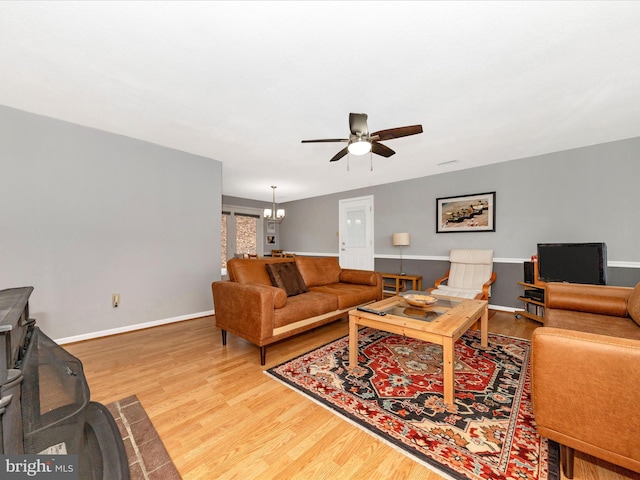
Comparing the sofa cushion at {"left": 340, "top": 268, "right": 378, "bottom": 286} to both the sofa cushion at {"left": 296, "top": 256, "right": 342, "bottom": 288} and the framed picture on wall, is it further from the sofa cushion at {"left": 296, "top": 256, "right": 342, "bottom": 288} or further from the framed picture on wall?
the framed picture on wall

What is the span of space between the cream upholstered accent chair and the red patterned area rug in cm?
131

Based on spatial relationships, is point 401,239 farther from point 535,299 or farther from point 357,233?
point 535,299

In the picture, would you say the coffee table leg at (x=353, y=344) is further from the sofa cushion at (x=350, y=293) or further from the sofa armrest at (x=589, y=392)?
the sofa armrest at (x=589, y=392)

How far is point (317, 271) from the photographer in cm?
357

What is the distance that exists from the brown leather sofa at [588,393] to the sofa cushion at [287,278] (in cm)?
216

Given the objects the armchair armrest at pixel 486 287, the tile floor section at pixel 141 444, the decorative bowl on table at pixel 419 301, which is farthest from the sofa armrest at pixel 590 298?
the tile floor section at pixel 141 444

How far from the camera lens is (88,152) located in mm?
2795

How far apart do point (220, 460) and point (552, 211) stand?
4.64 metres

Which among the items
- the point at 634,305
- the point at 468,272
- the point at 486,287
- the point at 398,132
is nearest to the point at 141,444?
the point at 398,132

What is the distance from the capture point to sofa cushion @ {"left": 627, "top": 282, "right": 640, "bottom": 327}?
1.79 metres

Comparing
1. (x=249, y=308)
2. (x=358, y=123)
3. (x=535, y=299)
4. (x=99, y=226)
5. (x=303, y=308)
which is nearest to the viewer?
(x=358, y=123)

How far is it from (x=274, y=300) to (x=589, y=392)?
193cm

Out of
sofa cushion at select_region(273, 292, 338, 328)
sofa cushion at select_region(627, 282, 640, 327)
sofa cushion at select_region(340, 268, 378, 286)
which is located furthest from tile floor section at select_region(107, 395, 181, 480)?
sofa cushion at select_region(627, 282, 640, 327)

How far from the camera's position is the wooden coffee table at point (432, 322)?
1.64m
